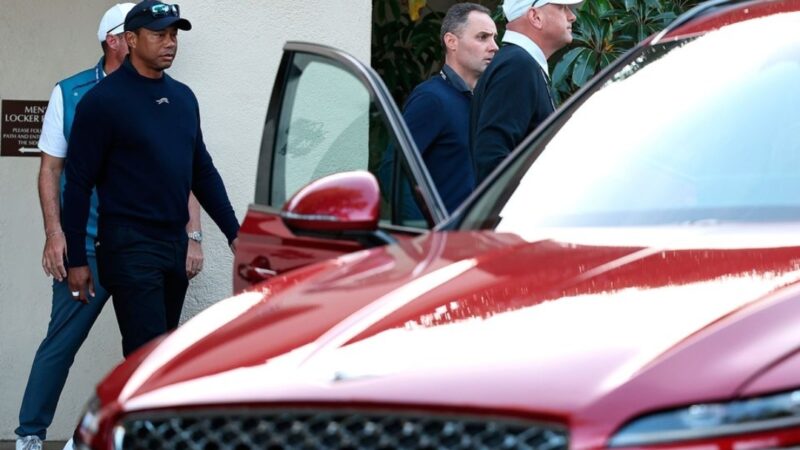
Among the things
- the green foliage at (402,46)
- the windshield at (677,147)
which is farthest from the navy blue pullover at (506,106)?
the green foliage at (402,46)

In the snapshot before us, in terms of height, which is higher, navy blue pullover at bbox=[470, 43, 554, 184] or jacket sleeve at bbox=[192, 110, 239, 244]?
navy blue pullover at bbox=[470, 43, 554, 184]

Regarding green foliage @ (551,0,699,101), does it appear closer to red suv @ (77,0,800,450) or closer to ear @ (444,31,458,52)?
ear @ (444,31,458,52)

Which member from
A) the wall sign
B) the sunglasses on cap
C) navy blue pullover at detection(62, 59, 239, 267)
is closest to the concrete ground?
the wall sign

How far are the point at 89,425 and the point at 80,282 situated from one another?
4.30 meters

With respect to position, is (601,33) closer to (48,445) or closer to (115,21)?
(115,21)

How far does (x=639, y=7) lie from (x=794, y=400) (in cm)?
758

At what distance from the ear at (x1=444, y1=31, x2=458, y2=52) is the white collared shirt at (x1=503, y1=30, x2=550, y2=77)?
1195 millimetres

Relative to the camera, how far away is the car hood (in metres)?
2.66

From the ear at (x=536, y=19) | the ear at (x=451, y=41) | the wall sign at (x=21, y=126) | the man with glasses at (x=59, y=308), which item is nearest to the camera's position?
the ear at (x=536, y=19)

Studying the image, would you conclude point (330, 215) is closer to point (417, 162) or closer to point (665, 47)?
point (417, 162)

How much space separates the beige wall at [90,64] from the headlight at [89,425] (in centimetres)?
505

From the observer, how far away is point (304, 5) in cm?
845

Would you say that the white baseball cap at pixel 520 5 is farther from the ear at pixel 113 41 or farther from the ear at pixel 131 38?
the ear at pixel 113 41

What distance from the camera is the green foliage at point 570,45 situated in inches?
382
